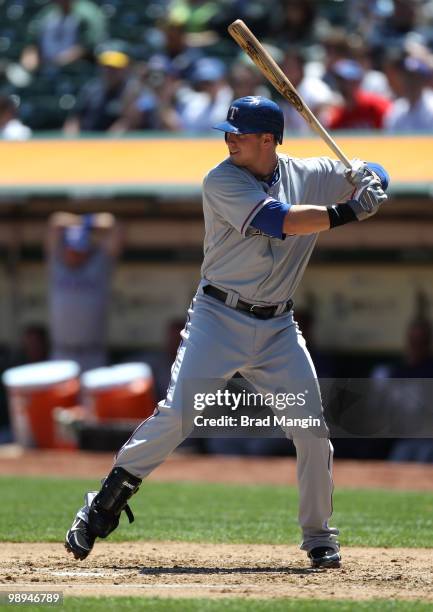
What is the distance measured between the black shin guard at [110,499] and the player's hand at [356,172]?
1.43m

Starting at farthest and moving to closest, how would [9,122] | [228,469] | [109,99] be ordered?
[9,122], [109,99], [228,469]

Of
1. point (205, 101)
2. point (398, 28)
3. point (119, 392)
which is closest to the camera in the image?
point (119, 392)

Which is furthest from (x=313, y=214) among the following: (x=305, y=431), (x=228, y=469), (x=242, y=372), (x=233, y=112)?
(x=228, y=469)

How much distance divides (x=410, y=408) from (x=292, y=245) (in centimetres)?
440

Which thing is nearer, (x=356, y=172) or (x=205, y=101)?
(x=356, y=172)

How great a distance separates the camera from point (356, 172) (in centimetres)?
494

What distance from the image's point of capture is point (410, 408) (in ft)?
30.1

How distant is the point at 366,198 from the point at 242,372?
0.85 meters

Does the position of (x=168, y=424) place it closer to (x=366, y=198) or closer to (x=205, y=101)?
(x=366, y=198)

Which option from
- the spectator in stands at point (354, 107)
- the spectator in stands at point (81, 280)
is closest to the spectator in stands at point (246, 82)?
the spectator in stands at point (354, 107)

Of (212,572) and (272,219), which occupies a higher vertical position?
(272,219)

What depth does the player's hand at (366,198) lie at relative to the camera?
4.78 m

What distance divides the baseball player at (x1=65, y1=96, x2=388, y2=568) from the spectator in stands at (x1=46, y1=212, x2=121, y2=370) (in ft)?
20.0

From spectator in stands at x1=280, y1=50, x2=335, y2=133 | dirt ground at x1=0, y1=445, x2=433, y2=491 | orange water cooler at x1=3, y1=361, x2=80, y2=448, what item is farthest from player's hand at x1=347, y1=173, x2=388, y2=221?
orange water cooler at x1=3, y1=361, x2=80, y2=448
